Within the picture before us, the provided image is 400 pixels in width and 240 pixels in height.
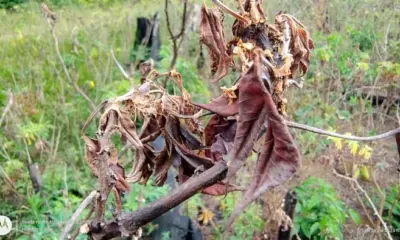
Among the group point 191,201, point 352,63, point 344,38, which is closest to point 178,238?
point 191,201

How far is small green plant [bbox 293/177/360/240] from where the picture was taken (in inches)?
75.5

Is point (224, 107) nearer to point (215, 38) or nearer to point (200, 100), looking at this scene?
point (215, 38)

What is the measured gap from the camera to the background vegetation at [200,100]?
2020 mm

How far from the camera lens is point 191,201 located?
1979 millimetres

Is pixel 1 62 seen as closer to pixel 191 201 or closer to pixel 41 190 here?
pixel 41 190

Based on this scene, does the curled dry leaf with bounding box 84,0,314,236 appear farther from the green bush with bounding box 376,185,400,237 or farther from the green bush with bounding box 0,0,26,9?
the green bush with bounding box 0,0,26,9

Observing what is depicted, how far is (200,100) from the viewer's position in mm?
2799

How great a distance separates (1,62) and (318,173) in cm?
232

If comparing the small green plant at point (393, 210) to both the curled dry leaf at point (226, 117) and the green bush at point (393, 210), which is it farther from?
the curled dry leaf at point (226, 117)

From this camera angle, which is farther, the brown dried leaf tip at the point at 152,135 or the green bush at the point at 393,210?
the green bush at the point at 393,210

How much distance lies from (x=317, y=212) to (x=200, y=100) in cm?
109

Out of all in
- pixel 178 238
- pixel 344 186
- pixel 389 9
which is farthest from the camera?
pixel 389 9

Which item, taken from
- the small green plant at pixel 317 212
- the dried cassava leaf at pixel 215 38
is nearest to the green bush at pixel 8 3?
the small green plant at pixel 317 212

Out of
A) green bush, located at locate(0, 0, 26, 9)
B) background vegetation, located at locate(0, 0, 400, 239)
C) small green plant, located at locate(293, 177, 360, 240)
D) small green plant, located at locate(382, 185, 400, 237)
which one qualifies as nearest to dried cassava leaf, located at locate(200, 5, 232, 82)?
background vegetation, located at locate(0, 0, 400, 239)
